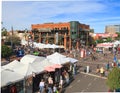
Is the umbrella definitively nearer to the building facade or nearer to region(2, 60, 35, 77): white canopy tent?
region(2, 60, 35, 77): white canopy tent

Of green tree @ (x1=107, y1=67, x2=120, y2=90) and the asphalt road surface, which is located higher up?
green tree @ (x1=107, y1=67, x2=120, y2=90)

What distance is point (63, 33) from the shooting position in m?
82.9

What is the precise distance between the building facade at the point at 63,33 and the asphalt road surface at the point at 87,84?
5242 cm

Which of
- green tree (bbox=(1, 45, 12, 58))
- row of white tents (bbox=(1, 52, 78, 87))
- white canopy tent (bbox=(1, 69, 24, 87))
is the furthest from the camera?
green tree (bbox=(1, 45, 12, 58))

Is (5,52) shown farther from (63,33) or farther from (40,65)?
(63,33)

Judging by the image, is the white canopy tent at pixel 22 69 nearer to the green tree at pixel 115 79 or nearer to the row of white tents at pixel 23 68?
the row of white tents at pixel 23 68

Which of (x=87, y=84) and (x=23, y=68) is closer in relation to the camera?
(x=23, y=68)

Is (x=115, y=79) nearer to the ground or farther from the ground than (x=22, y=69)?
nearer to the ground

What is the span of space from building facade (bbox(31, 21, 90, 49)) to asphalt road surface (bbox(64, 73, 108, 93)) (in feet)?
172

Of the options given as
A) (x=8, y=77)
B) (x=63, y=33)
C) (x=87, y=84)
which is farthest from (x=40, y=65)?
(x=63, y=33)

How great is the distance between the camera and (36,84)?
71.9 ft

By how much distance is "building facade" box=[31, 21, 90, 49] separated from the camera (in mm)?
81438

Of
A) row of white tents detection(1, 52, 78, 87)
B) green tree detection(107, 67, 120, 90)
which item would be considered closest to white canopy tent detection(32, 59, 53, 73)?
row of white tents detection(1, 52, 78, 87)

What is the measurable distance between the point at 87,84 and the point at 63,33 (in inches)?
2340
